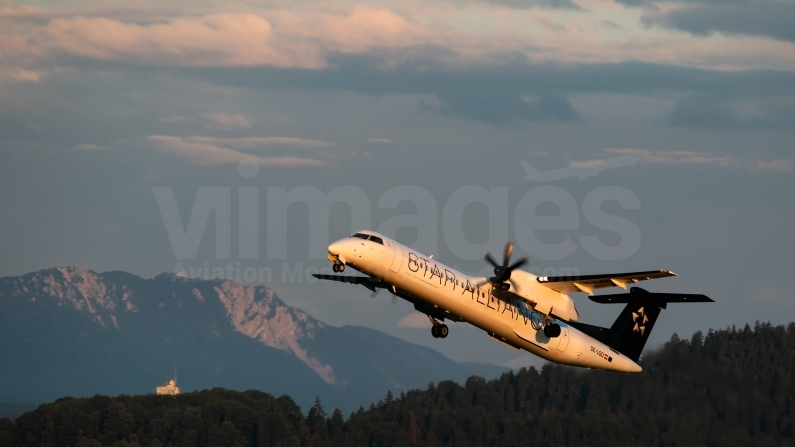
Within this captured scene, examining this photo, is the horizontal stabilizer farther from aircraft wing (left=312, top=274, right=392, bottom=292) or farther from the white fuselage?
aircraft wing (left=312, top=274, right=392, bottom=292)

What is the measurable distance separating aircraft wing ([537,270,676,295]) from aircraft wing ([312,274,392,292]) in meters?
6.43

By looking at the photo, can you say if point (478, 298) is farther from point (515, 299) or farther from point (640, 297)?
point (640, 297)

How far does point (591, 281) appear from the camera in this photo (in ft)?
143

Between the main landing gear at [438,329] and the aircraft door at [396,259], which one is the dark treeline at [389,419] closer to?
the main landing gear at [438,329]

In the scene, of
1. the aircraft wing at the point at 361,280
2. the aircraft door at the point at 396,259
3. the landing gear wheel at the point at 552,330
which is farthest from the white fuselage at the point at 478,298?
the aircraft wing at the point at 361,280

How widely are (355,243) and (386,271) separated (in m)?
1.71

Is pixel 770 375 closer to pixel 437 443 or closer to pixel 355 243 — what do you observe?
pixel 355 243

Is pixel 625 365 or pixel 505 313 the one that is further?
pixel 625 365

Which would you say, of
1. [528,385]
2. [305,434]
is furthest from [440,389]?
[305,434]

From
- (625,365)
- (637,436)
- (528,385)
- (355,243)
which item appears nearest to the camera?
(355,243)

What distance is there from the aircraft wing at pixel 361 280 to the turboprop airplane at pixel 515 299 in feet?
0.14

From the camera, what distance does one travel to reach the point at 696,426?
2630 inches

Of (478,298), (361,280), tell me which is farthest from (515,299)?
(361,280)

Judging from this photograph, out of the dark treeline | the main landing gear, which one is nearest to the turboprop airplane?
the main landing gear
